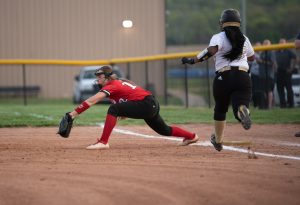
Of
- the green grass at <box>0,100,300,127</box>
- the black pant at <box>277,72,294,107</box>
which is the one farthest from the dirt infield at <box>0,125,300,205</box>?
the black pant at <box>277,72,294,107</box>

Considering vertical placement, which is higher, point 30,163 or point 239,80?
point 239,80

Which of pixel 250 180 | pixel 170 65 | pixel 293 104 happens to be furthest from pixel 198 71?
pixel 250 180

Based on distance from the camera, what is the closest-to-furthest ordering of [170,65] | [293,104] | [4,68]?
[293,104] → [170,65] → [4,68]

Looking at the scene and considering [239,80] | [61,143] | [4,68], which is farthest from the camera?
[4,68]

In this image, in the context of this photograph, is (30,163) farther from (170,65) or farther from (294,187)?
(170,65)

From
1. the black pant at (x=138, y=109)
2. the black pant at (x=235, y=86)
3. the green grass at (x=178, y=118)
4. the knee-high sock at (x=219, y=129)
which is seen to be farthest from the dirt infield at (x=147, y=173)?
the green grass at (x=178, y=118)

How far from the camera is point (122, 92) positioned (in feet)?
36.6

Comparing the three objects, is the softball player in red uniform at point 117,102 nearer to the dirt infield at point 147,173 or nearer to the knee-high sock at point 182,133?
the knee-high sock at point 182,133

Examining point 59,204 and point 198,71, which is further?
point 198,71

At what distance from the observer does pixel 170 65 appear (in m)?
25.0

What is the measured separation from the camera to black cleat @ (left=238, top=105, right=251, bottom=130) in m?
9.27

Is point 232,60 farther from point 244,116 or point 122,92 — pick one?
point 122,92

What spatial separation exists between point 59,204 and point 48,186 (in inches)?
32.7

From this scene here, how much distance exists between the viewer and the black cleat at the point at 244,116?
30.4 ft
